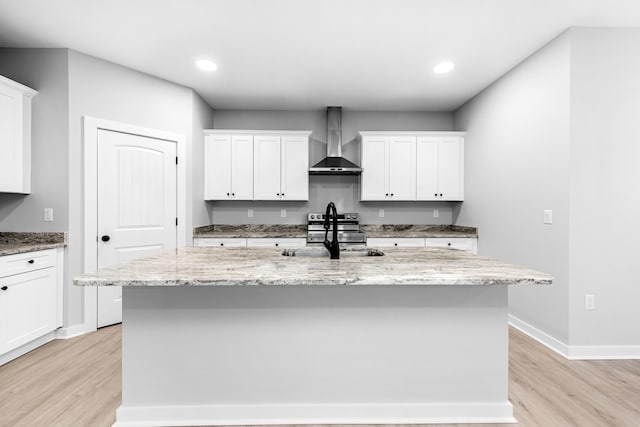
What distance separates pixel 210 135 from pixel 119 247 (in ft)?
6.10

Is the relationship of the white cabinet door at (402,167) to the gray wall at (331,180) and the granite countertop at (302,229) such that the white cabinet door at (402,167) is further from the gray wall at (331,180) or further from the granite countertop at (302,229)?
the granite countertop at (302,229)

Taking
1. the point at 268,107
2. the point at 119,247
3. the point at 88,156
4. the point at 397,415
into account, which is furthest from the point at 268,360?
the point at 268,107

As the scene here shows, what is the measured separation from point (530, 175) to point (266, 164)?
307cm

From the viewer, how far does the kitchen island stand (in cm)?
167

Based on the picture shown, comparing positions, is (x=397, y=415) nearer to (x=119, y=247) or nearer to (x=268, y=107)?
(x=119, y=247)

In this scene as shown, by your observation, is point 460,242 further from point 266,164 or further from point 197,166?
point 197,166

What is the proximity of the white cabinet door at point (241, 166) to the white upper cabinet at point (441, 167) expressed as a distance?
2.34m

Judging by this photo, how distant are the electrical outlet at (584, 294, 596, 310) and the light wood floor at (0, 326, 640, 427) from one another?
0.41 metres

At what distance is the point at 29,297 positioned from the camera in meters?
2.59

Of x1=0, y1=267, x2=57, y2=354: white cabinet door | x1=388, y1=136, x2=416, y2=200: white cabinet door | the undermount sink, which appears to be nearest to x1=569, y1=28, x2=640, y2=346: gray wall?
the undermount sink

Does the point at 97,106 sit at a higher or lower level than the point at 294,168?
higher

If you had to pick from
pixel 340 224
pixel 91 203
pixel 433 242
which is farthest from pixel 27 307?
pixel 433 242

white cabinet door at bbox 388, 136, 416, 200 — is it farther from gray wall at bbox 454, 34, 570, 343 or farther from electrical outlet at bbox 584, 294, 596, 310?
electrical outlet at bbox 584, 294, 596, 310

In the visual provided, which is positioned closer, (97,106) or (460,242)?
(97,106)
